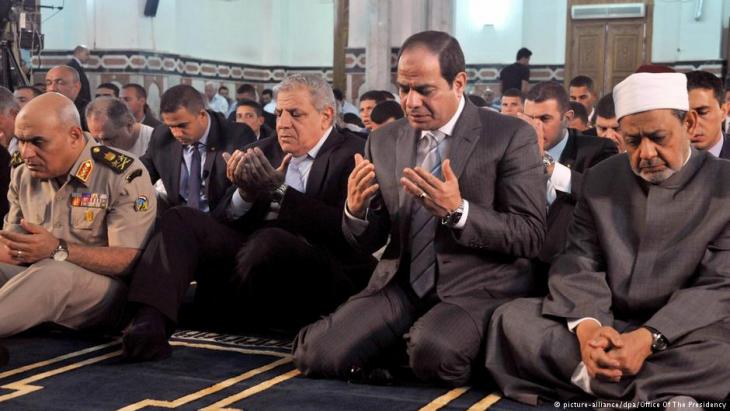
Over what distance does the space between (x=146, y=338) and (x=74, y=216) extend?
613 millimetres

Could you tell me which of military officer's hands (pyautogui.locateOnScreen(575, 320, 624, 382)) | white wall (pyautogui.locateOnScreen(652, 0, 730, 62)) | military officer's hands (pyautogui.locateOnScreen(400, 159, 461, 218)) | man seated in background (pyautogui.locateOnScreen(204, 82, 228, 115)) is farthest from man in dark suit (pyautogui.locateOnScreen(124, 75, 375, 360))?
white wall (pyautogui.locateOnScreen(652, 0, 730, 62))

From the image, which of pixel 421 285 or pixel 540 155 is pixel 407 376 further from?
pixel 540 155

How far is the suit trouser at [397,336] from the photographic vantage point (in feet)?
10.8

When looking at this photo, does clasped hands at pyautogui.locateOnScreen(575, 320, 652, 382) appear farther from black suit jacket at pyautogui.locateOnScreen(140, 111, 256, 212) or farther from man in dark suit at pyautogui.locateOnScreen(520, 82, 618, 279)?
black suit jacket at pyautogui.locateOnScreen(140, 111, 256, 212)

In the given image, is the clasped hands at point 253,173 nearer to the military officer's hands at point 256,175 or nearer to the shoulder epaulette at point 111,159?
the military officer's hands at point 256,175

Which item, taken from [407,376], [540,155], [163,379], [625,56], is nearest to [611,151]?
[540,155]

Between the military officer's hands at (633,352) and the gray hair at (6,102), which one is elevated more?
the gray hair at (6,102)

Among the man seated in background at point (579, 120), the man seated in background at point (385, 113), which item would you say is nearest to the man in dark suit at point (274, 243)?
the man seated in background at point (579, 120)

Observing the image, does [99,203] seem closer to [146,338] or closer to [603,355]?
[146,338]

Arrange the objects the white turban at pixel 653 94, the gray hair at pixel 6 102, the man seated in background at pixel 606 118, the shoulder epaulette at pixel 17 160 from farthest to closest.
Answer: the gray hair at pixel 6 102 < the man seated in background at pixel 606 118 < the shoulder epaulette at pixel 17 160 < the white turban at pixel 653 94

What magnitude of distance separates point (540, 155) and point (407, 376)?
88cm

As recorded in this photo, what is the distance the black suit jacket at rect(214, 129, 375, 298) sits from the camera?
409 centimetres

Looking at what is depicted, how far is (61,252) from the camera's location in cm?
373

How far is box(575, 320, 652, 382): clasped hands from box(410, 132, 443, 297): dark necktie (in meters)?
0.70
